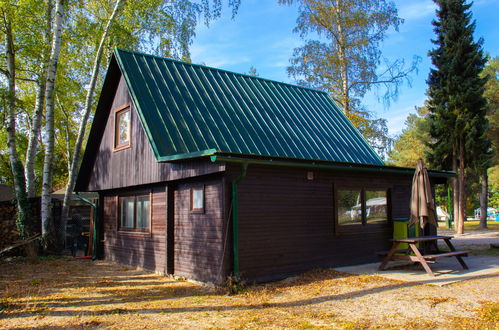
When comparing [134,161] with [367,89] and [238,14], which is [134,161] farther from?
[367,89]

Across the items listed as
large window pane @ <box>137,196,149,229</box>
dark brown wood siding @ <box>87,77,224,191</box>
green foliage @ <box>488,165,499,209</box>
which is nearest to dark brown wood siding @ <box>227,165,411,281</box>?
dark brown wood siding @ <box>87,77,224,191</box>

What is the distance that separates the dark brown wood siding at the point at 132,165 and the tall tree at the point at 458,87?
16260mm

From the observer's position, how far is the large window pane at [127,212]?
39.0 ft

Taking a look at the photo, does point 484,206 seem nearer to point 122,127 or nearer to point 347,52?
point 347,52

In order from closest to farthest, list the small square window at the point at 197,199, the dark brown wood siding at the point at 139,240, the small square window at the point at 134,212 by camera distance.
Result: 1. the small square window at the point at 197,199
2. the dark brown wood siding at the point at 139,240
3. the small square window at the point at 134,212

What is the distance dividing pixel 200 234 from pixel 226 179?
56.7 inches

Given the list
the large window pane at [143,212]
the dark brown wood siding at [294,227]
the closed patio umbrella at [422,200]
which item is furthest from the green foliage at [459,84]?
the large window pane at [143,212]

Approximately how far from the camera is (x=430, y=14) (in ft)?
71.4

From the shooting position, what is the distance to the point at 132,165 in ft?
36.8

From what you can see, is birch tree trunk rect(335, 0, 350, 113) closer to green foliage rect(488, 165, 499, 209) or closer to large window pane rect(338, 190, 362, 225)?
large window pane rect(338, 190, 362, 225)

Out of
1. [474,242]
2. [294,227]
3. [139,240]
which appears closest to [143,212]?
[139,240]

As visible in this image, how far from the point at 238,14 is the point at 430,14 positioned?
12071 millimetres

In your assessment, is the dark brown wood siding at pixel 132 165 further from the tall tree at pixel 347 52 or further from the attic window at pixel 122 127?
the tall tree at pixel 347 52

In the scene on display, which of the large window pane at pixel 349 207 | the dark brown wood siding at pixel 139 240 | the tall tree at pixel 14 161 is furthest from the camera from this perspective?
the tall tree at pixel 14 161
